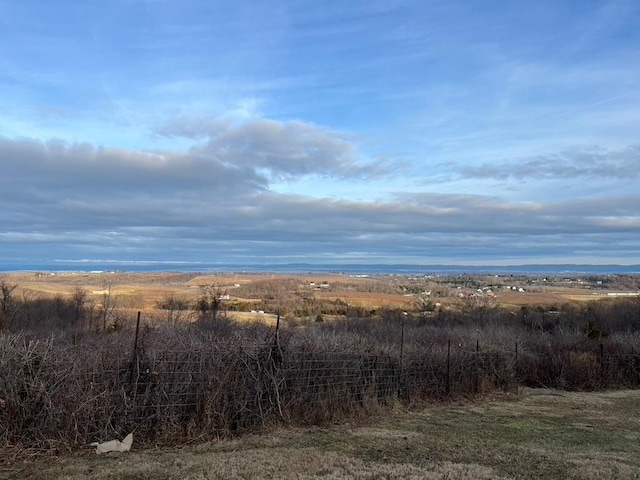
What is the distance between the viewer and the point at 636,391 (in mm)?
22719

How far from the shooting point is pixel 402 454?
987cm

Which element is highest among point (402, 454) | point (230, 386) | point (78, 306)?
point (230, 386)

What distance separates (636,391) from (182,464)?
20.2 metres

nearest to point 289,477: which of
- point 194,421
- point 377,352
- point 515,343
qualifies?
point 194,421

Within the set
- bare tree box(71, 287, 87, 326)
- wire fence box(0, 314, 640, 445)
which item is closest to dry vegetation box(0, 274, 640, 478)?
wire fence box(0, 314, 640, 445)

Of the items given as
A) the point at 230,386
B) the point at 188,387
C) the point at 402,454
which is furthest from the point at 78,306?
the point at 402,454

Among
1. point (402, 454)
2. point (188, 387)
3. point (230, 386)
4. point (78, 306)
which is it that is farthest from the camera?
point (78, 306)

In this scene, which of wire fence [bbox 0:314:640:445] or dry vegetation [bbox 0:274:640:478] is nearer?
dry vegetation [bbox 0:274:640:478]

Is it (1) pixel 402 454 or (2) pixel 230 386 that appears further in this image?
(2) pixel 230 386

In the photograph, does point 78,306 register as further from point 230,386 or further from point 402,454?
point 402,454

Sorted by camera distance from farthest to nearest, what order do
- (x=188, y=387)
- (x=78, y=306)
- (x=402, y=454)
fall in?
1. (x=78, y=306)
2. (x=188, y=387)
3. (x=402, y=454)

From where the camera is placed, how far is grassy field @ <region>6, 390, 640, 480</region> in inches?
329

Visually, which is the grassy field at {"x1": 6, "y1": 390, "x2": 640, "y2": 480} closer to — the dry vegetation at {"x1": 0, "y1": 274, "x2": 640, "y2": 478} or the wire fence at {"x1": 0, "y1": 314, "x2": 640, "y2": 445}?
the dry vegetation at {"x1": 0, "y1": 274, "x2": 640, "y2": 478}

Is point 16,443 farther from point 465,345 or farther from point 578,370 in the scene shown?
point 578,370
